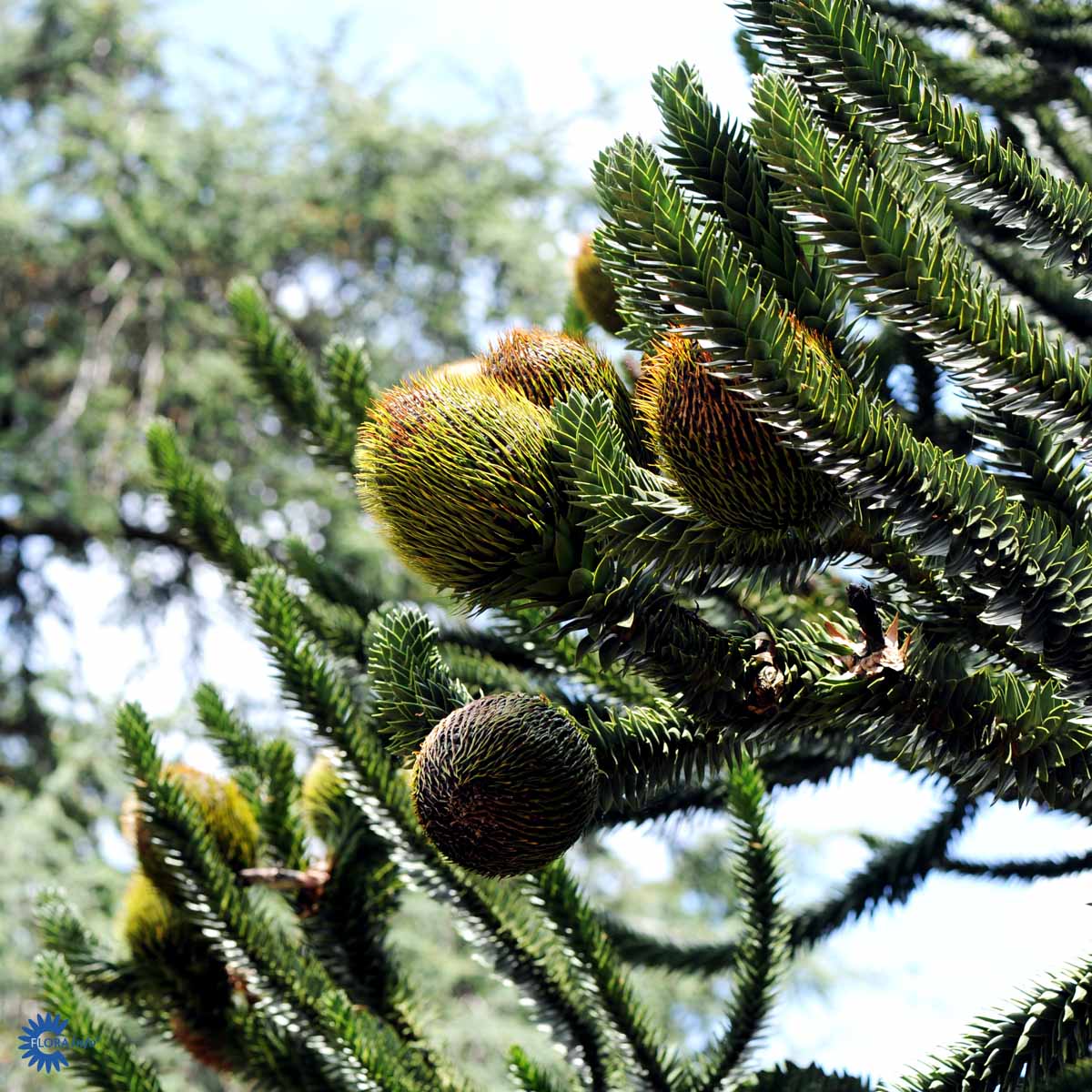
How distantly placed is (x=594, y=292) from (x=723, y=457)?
1042mm

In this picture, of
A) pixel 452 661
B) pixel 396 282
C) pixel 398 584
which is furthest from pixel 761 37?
pixel 396 282

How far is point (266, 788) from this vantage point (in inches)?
76.8

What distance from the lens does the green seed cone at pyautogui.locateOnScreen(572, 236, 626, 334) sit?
1.99 metres

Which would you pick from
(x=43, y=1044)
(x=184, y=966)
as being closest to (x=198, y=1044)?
(x=184, y=966)

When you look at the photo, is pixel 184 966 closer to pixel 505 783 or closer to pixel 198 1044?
pixel 198 1044

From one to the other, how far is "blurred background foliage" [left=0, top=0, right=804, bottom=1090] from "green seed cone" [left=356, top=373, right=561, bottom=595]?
19.3 ft

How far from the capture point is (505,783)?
102 cm

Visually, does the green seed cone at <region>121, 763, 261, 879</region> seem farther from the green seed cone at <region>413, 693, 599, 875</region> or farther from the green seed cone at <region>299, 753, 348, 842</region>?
the green seed cone at <region>413, 693, 599, 875</region>

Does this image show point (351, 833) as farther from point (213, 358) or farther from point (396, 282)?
point (396, 282)

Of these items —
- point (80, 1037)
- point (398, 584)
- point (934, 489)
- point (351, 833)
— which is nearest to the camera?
point (934, 489)

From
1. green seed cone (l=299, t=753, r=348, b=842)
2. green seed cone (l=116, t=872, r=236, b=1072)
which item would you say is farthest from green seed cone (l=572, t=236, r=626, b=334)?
green seed cone (l=116, t=872, r=236, b=1072)

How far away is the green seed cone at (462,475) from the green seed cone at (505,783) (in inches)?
5.3

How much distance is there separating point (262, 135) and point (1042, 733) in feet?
27.3

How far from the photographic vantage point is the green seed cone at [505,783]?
1021mm
